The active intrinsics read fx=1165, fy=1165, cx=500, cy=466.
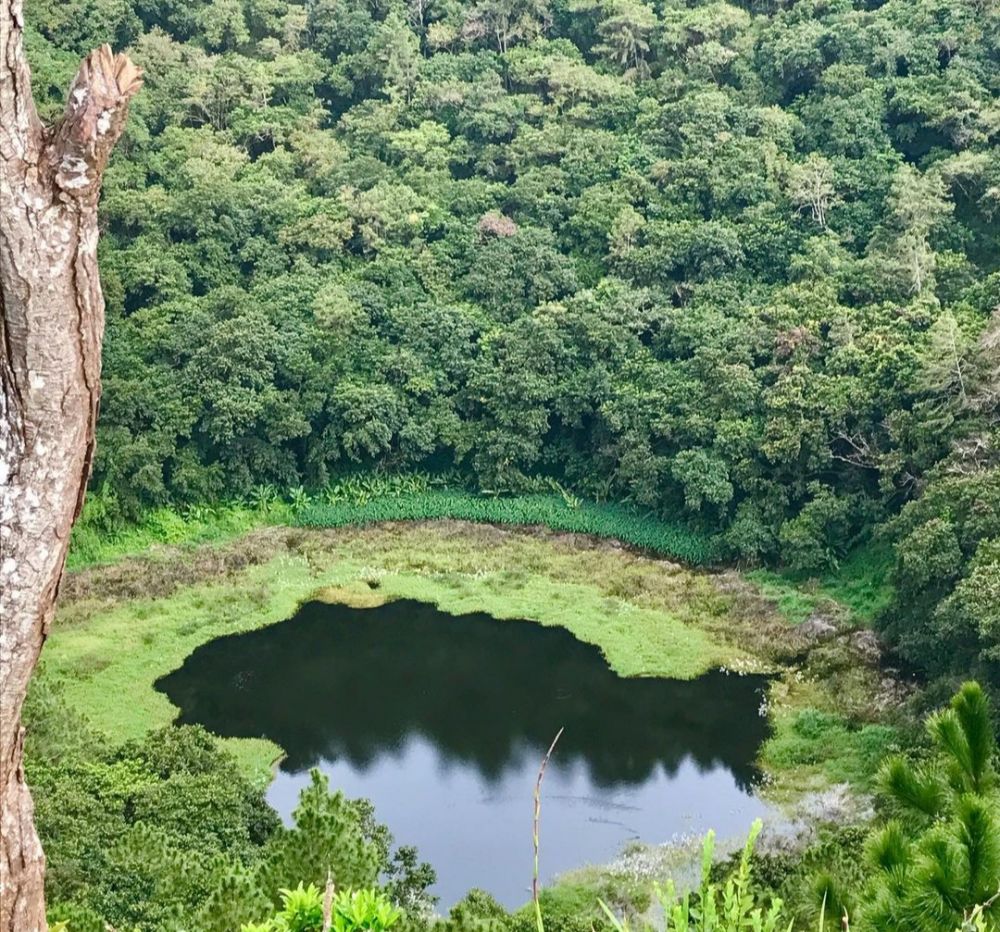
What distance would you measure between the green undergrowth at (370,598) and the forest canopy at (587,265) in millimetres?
1736

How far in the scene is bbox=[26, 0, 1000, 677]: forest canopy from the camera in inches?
797

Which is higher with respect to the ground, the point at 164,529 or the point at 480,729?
the point at 164,529

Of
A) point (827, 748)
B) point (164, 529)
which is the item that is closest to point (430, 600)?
point (164, 529)

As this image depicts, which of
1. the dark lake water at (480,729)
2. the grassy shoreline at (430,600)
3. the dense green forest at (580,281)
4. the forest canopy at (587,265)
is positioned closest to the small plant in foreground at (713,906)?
the dark lake water at (480,729)

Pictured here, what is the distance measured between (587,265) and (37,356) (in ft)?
74.7

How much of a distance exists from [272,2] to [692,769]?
24.5m

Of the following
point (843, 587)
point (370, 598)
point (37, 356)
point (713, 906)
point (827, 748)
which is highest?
point (37, 356)

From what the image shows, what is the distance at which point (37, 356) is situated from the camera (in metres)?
2.97

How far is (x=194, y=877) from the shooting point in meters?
8.82

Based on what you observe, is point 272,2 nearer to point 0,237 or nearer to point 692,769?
point 692,769

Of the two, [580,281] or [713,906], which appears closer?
[713,906]

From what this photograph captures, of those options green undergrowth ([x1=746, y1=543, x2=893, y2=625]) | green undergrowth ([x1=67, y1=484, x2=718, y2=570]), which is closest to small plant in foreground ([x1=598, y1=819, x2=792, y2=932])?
green undergrowth ([x1=746, y1=543, x2=893, y2=625])

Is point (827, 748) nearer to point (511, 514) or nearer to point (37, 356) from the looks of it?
point (511, 514)

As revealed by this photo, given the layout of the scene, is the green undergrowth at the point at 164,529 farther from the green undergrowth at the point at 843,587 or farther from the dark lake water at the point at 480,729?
the green undergrowth at the point at 843,587
